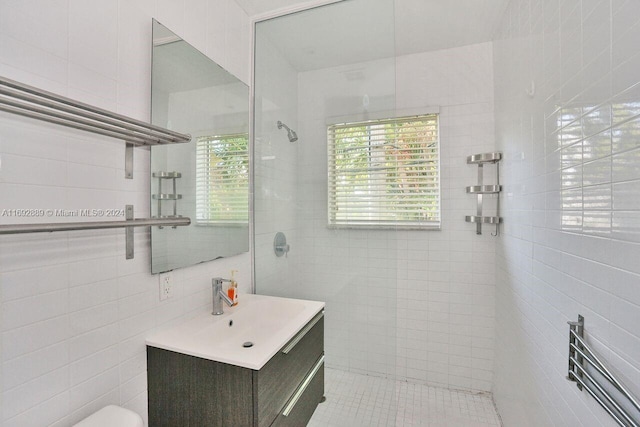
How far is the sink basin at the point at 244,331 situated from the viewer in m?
1.15

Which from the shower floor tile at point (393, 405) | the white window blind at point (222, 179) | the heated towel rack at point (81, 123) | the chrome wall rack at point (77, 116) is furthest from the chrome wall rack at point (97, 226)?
the shower floor tile at point (393, 405)

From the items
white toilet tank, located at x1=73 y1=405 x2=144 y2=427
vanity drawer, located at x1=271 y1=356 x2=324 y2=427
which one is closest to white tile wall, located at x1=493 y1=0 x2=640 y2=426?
vanity drawer, located at x1=271 y1=356 x2=324 y2=427

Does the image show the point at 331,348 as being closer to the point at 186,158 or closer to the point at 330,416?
the point at 330,416

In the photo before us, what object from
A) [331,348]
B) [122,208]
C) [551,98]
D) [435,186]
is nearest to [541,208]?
[551,98]

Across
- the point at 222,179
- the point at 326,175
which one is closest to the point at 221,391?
the point at 222,179

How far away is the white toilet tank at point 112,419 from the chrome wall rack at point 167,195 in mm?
722

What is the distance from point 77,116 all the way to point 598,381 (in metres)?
1.87

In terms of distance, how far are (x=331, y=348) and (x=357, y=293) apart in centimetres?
35

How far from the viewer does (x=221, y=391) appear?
3.76 ft

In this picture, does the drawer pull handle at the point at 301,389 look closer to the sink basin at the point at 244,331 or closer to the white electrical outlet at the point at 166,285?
the sink basin at the point at 244,331

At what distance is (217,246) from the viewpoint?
1688mm

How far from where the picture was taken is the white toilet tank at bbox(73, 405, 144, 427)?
98 centimetres

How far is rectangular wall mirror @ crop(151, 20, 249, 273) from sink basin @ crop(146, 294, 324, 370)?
0.29m

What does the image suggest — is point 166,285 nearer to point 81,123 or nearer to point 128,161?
point 128,161
